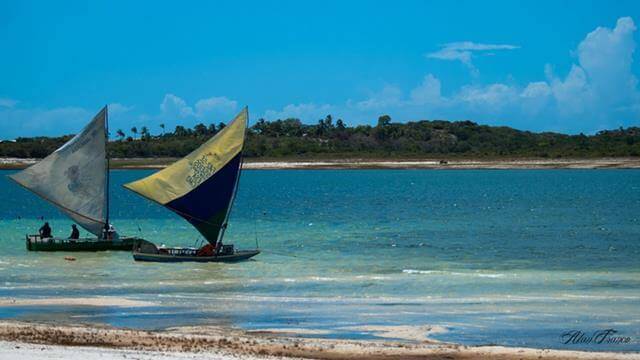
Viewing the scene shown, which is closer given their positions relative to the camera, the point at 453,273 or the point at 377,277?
the point at 377,277

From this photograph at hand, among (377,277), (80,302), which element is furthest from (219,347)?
(377,277)

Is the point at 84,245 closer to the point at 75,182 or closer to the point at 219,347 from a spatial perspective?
the point at 75,182

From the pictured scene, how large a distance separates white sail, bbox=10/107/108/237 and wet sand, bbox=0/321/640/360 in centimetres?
2120

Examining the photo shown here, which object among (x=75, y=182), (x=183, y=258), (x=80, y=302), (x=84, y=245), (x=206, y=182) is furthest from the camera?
(x=75, y=182)

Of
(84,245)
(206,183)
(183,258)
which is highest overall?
(206,183)

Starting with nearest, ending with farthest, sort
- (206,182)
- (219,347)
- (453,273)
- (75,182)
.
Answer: (219,347) < (453,273) < (206,182) < (75,182)

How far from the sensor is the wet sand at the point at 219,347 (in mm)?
18625

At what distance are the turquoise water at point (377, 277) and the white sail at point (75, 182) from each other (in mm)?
3047

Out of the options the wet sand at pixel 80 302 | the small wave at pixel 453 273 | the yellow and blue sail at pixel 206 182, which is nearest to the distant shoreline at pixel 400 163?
the yellow and blue sail at pixel 206 182

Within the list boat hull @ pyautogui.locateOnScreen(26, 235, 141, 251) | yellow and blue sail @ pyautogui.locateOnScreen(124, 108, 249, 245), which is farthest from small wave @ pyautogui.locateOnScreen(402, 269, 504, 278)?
boat hull @ pyautogui.locateOnScreen(26, 235, 141, 251)

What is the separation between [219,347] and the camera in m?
20.0

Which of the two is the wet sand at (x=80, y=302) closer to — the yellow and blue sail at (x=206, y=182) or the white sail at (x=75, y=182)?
the yellow and blue sail at (x=206, y=182)

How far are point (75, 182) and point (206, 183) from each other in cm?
770

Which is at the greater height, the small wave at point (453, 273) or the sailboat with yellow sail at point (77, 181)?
the sailboat with yellow sail at point (77, 181)
